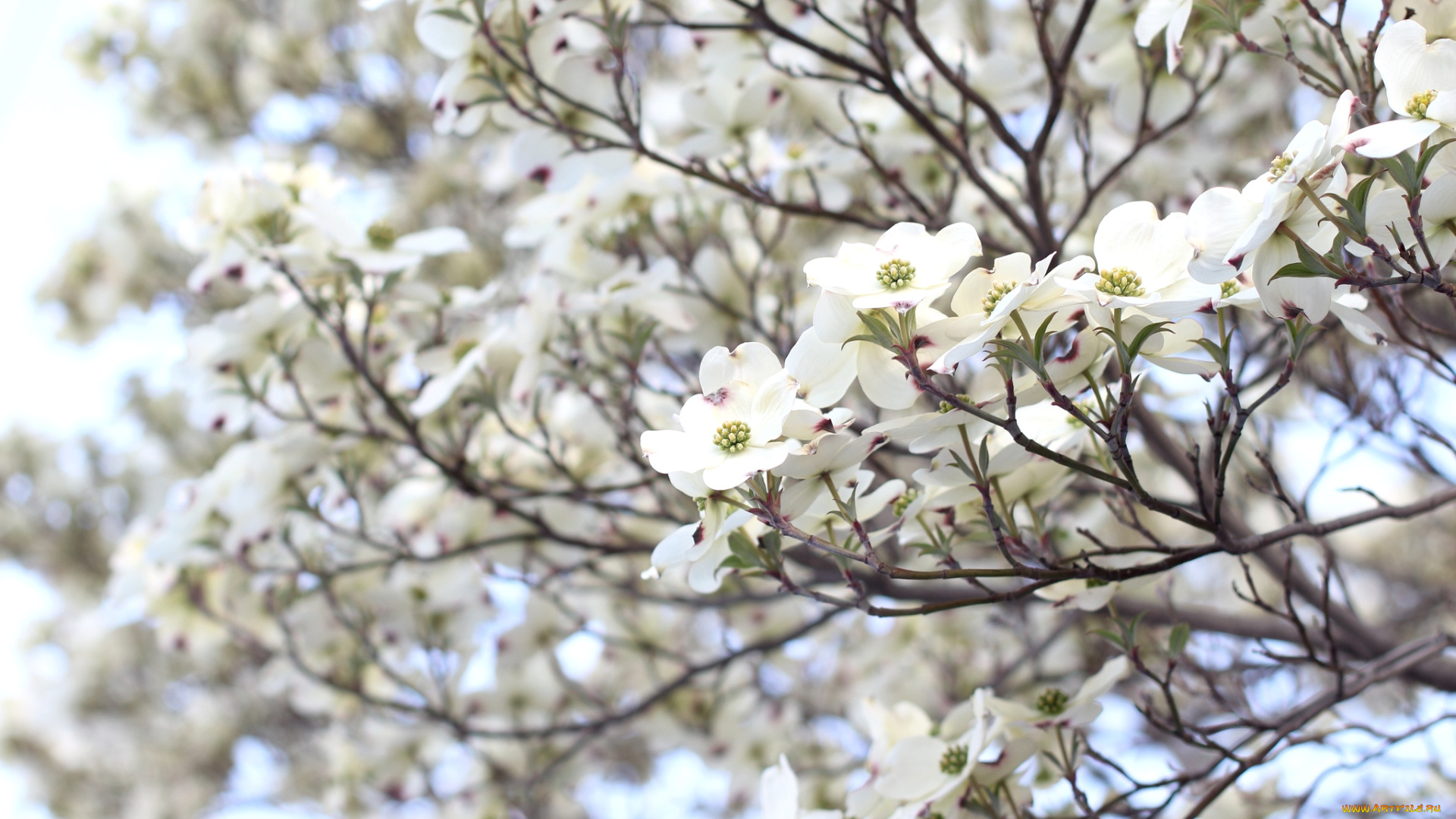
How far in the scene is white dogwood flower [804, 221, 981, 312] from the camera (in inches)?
27.0

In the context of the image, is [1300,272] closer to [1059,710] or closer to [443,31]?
[1059,710]

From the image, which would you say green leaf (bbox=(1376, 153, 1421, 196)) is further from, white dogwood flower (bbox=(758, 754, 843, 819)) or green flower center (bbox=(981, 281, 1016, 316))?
white dogwood flower (bbox=(758, 754, 843, 819))

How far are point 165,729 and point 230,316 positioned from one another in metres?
3.03

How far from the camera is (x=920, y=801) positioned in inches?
36.8

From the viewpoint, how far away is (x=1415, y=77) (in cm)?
67

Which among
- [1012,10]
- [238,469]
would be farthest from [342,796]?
[1012,10]

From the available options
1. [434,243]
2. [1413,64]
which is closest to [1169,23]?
[1413,64]

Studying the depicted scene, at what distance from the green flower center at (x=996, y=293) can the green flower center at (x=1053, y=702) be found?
464 millimetres

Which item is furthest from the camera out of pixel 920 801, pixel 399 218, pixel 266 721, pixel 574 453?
pixel 266 721

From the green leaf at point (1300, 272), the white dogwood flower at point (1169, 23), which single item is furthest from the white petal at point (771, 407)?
the white dogwood flower at point (1169, 23)

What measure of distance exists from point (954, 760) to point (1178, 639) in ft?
0.77

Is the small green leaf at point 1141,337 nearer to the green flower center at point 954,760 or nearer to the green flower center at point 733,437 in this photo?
the green flower center at point 733,437

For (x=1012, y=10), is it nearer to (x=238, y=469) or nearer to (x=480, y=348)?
(x=480, y=348)

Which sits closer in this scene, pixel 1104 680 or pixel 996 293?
pixel 996 293
